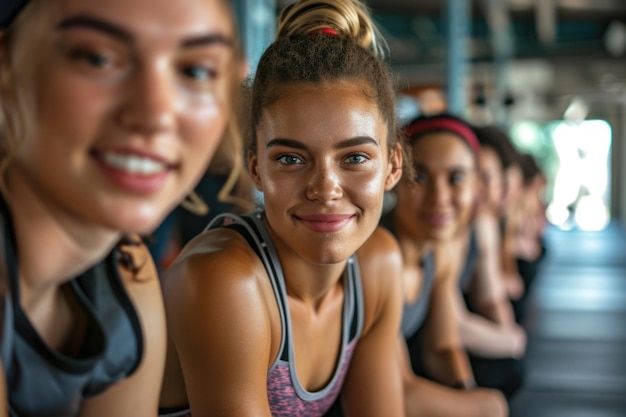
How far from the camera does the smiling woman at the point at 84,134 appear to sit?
40cm

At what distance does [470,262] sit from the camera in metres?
1.64

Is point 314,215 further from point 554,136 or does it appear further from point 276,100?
point 554,136

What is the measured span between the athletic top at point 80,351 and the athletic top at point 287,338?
11cm

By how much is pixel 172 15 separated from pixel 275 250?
0.25 m

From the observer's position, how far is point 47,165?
41 cm

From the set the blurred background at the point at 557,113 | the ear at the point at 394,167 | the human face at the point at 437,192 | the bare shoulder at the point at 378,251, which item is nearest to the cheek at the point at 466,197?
the human face at the point at 437,192

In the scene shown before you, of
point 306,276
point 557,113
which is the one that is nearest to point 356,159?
point 306,276

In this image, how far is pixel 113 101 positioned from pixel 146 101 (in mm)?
18

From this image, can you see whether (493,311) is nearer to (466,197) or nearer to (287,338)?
(466,197)

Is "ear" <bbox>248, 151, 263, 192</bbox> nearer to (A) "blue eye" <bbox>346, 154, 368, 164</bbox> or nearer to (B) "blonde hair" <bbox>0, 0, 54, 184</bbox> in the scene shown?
(A) "blue eye" <bbox>346, 154, 368, 164</bbox>

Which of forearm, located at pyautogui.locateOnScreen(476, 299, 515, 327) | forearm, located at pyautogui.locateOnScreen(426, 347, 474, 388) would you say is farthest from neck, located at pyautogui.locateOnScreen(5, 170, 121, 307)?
forearm, located at pyautogui.locateOnScreen(476, 299, 515, 327)

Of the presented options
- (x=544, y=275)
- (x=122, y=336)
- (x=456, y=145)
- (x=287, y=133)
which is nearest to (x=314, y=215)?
(x=287, y=133)

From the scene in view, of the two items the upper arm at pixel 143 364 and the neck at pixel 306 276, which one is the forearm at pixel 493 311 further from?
the upper arm at pixel 143 364

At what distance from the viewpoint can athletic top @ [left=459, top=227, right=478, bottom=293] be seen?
160 cm
